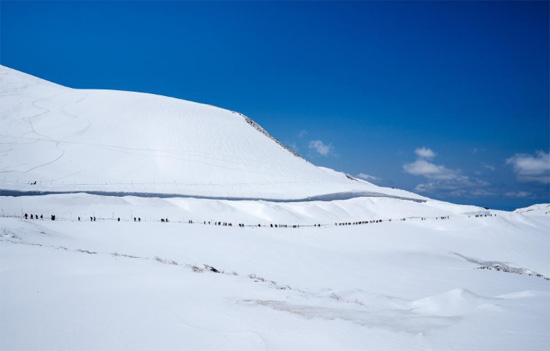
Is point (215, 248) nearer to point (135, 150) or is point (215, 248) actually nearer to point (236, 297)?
point (236, 297)

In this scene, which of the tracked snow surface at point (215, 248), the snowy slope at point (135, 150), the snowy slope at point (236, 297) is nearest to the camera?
the snowy slope at point (236, 297)

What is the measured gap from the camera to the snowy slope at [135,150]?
29672 mm

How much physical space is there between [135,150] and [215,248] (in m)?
26.0

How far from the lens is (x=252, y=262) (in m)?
13.2

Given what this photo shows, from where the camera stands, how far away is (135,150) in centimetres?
3694

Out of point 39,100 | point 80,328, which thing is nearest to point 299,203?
point 80,328

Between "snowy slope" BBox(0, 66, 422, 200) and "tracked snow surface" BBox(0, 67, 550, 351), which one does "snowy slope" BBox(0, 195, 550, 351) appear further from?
"snowy slope" BBox(0, 66, 422, 200)

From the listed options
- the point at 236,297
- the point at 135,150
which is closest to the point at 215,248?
the point at 236,297


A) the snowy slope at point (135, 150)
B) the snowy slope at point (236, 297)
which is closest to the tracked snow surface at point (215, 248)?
the snowy slope at point (236, 297)

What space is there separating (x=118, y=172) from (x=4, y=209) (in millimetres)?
11921

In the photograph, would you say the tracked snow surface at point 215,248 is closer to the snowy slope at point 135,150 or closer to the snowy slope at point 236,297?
the snowy slope at point 236,297

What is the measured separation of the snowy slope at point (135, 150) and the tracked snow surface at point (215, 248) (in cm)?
26

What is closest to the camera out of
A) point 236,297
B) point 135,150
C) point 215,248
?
point 236,297

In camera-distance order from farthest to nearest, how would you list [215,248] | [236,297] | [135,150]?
[135,150] < [215,248] < [236,297]
